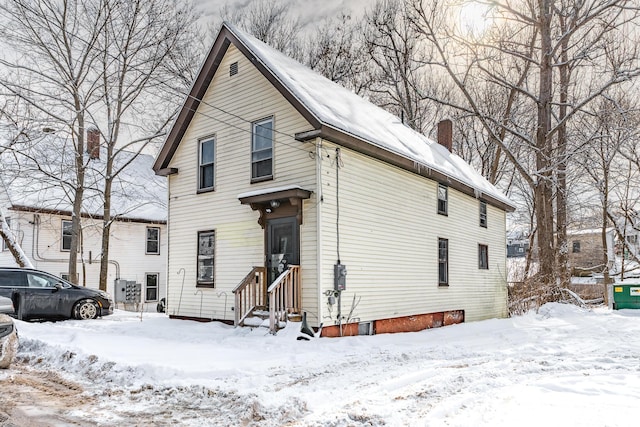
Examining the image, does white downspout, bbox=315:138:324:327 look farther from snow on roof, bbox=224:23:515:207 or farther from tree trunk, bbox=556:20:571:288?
tree trunk, bbox=556:20:571:288

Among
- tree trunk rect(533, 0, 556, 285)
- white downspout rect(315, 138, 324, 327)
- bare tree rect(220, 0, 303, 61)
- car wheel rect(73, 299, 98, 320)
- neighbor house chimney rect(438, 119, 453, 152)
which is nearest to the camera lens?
white downspout rect(315, 138, 324, 327)

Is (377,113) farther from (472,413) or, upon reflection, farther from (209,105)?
(472,413)

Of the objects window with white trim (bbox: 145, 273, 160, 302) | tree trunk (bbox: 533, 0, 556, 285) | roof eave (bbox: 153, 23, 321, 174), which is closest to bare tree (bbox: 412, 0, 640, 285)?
tree trunk (bbox: 533, 0, 556, 285)

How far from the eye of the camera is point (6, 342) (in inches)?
278

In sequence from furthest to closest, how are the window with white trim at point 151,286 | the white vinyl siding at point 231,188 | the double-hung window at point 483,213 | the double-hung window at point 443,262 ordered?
the window with white trim at point 151,286
the double-hung window at point 483,213
the double-hung window at point 443,262
the white vinyl siding at point 231,188

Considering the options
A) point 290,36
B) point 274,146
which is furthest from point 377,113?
point 290,36

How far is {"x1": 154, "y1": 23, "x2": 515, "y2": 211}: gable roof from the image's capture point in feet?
35.0

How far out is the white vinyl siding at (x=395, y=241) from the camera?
11055 mm

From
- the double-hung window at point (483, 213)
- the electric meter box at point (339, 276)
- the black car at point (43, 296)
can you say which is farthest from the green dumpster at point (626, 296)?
the black car at point (43, 296)

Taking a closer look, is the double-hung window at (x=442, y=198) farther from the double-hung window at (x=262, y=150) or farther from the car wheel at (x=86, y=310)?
the car wheel at (x=86, y=310)

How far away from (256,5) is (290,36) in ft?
8.37

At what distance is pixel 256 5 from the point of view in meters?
27.9

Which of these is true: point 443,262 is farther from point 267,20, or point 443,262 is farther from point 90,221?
point 267,20

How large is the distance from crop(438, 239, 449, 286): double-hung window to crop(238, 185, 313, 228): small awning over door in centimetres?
600
